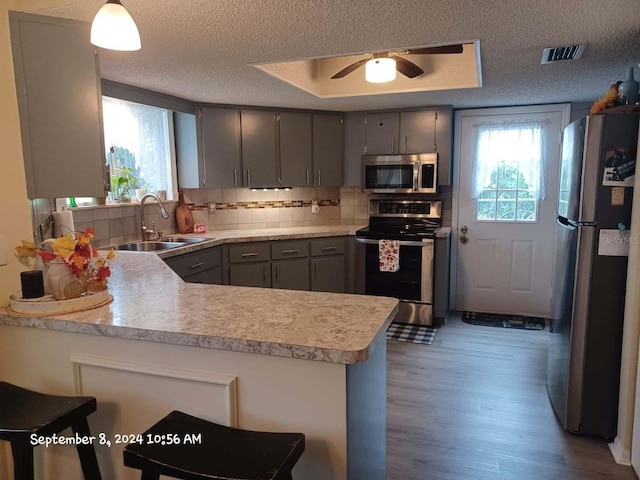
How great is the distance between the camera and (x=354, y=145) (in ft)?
14.7

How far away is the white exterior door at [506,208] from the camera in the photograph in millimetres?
4168

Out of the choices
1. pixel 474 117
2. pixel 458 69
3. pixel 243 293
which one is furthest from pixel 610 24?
pixel 474 117

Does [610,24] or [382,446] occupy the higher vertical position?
[610,24]

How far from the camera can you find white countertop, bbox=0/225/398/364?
122 cm

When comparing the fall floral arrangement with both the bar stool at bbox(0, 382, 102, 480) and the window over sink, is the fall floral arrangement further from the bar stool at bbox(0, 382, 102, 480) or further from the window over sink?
the window over sink

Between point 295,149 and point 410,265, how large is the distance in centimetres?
155

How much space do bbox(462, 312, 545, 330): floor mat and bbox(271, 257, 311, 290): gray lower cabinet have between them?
1605mm

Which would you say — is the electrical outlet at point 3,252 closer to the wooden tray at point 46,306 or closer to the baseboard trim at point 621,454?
the wooden tray at point 46,306

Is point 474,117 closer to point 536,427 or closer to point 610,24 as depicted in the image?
point 610,24

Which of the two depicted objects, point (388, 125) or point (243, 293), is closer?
point (243, 293)

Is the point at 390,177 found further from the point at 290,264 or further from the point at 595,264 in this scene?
the point at 595,264

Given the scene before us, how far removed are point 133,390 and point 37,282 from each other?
0.51 m

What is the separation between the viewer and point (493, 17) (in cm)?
193

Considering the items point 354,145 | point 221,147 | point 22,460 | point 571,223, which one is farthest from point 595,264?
point 221,147
